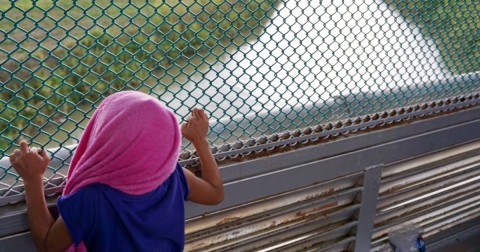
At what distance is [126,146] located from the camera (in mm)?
1596

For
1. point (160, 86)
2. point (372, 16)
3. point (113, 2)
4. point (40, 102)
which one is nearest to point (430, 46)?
point (372, 16)

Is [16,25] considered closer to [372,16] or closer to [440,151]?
[372,16]

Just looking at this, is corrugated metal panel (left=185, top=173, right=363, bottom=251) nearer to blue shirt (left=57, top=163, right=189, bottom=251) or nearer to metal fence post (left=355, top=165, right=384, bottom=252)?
metal fence post (left=355, top=165, right=384, bottom=252)

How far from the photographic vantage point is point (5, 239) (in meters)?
1.81

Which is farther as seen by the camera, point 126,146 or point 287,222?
point 287,222

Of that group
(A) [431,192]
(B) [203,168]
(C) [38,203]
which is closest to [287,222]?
(B) [203,168]

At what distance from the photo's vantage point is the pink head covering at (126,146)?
1591 mm

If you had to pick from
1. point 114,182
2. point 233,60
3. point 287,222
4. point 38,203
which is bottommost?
point 287,222

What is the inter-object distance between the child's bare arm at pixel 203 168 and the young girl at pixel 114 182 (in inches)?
8.0

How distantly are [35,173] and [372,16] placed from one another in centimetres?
167

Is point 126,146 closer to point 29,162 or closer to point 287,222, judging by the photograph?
point 29,162

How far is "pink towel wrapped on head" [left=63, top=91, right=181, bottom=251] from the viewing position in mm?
1591

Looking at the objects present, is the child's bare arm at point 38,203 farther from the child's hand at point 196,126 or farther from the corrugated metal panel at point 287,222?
the corrugated metal panel at point 287,222

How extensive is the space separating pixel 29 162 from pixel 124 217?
0.35 m
